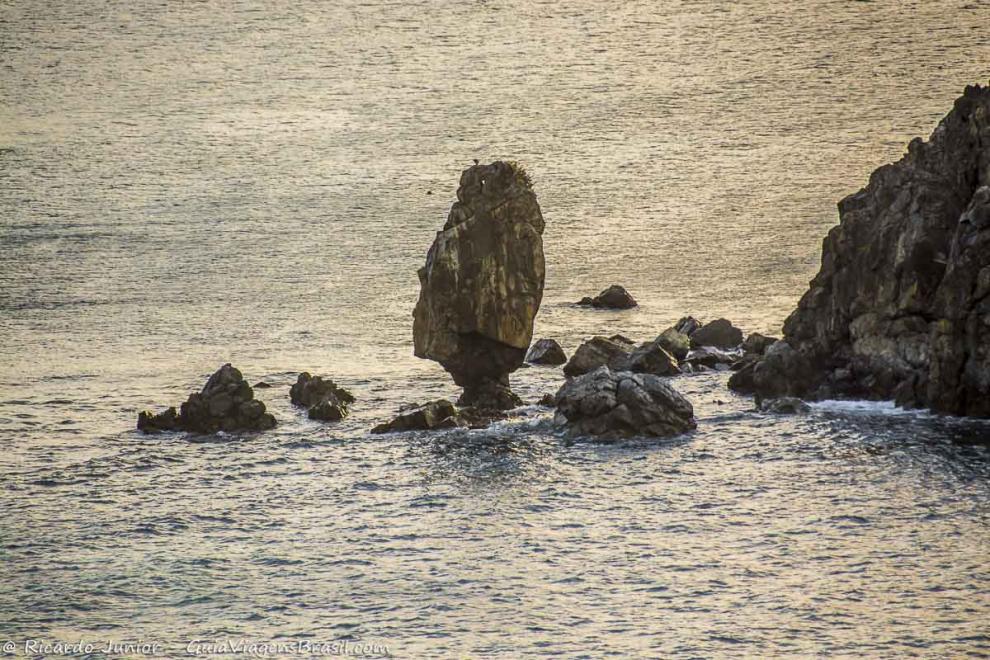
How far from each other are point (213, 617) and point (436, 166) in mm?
137349

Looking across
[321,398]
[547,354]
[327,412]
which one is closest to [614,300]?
[547,354]

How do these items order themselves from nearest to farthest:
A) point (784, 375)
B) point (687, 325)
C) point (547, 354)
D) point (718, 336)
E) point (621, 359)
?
point (784, 375)
point (621, 359)
point (547, 354)
point (718, 336)
point (687, 325)

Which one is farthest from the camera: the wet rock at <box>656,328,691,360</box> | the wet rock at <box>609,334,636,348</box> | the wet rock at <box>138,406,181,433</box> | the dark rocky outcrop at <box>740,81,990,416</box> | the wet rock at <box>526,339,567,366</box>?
the wet rock at <box>609,334,636,348</box>

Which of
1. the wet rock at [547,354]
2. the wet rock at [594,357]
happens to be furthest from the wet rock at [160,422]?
the wet rock at [547,354]

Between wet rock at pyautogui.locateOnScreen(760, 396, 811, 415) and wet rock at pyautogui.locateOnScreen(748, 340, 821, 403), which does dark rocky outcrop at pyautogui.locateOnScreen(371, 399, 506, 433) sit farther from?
wet rock at pyautogui.locateOnScreen(748, 340, 821, 403)

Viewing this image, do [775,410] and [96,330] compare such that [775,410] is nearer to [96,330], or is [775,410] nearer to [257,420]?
[257,420]

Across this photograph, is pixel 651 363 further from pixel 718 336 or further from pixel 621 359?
pixel 718 336

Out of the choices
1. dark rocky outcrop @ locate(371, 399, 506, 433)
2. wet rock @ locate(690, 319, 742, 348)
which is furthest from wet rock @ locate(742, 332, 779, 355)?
dark rocky outcrop @ locate(371, 399, 506, 433)

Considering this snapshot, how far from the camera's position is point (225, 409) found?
88.9 metres

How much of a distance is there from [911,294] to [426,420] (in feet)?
91.2

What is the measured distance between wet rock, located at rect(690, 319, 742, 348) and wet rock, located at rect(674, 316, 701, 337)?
1.41 metres

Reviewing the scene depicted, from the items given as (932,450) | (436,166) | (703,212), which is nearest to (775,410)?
(932,450)

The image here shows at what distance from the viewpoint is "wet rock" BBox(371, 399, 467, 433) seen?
8875 centimetres

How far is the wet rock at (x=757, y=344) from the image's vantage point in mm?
102500
